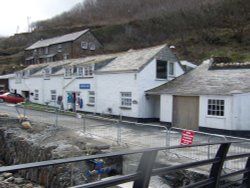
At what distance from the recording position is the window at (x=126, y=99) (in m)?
26.0

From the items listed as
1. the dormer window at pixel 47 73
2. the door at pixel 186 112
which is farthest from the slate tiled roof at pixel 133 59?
the dormer window at pixel 47 73

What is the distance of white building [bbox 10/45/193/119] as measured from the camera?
25.5 meters

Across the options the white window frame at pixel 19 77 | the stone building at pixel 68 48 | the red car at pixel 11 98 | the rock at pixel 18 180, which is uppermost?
the stone building at pixel 68 48

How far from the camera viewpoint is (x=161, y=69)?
27.1 m

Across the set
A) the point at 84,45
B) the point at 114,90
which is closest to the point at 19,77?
the point at 84,45

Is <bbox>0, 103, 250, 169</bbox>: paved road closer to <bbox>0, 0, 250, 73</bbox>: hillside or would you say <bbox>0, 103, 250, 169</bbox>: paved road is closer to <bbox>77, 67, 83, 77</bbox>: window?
<bbox>77, 67, 83, 77</bbox>: window

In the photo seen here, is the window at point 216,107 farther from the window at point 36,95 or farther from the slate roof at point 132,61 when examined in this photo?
the window at point 36,95

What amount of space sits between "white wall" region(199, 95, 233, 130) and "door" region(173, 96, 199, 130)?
25.7 inches

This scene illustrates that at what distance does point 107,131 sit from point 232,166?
9.68 metres

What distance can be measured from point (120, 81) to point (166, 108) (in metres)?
5.16

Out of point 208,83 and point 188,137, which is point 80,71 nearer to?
point 208,83

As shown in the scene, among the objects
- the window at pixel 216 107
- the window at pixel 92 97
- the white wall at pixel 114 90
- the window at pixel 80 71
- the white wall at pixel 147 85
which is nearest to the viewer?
the window at pixel 216 107

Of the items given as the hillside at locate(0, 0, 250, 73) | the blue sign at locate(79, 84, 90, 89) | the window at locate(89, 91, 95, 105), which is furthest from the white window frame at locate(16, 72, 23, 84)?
the window at locate(89, 91, 95, 105)

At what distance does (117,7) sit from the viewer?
350 ft
